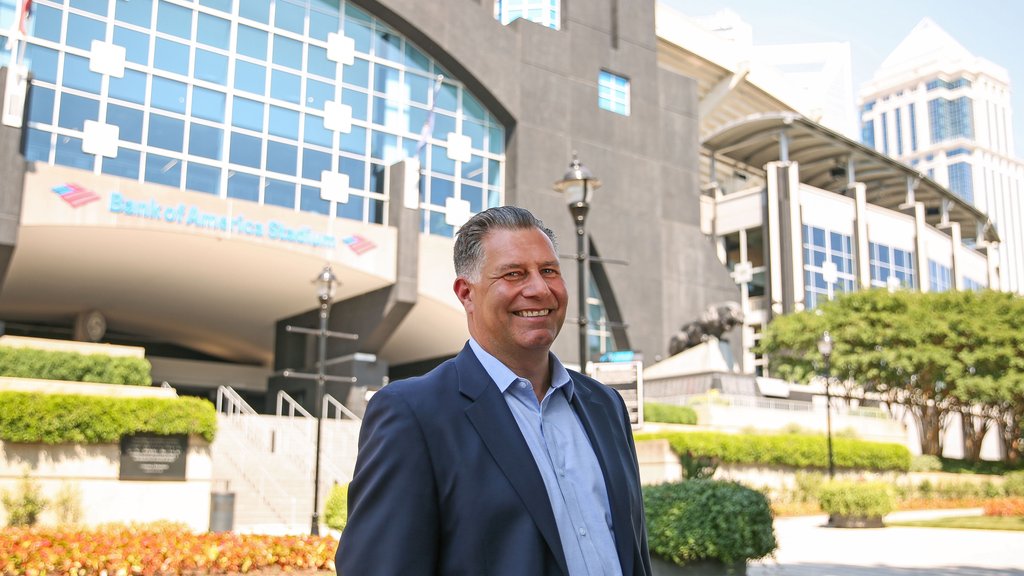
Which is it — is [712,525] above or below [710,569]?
above

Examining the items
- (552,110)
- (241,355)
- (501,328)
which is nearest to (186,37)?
(552,110)

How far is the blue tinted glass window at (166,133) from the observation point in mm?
34562

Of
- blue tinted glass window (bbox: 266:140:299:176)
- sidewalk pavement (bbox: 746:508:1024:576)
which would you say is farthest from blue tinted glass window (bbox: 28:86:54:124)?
sidewalk pavement (bbox: 746:508:1024:576)

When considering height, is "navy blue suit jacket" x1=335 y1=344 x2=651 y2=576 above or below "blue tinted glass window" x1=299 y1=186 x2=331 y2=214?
below

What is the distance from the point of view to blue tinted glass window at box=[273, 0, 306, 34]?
1522 inches

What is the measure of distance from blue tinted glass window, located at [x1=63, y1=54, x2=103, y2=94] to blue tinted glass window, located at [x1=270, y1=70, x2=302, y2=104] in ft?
22.3

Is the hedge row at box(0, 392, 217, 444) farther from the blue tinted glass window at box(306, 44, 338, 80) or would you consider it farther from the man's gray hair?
the blue tinted glass window at box(306, 44, 338, 80)

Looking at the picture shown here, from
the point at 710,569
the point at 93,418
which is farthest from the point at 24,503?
the point at 710,569

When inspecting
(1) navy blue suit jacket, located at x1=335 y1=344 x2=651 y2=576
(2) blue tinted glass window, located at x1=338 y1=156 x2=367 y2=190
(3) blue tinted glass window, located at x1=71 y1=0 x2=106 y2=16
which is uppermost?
(3) blue tinted glass window, located at x1=71 y1=0 x2=106 y2=16

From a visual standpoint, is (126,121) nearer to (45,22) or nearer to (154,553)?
(45,22)

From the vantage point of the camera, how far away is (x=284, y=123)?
38.0m

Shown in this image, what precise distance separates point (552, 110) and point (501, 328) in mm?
43728

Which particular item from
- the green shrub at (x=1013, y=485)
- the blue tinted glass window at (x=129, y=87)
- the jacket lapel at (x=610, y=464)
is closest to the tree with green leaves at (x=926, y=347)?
the green shrub at (x=1013, y=485)

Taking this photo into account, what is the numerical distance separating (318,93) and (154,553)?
97.0 feet
